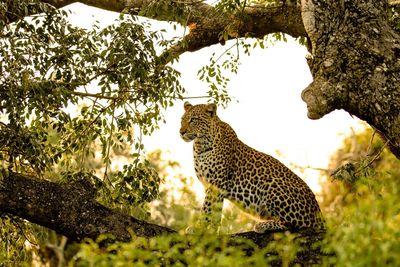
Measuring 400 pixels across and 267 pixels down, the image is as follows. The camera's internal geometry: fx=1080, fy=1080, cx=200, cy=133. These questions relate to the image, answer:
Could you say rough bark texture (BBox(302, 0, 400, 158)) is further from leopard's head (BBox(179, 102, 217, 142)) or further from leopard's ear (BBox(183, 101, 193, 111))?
leopard's ear (BBox(183, 101, 193, 111))

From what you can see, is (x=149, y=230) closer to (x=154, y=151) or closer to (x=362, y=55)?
(x=362, y=55)

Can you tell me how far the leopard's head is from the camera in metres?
12.8

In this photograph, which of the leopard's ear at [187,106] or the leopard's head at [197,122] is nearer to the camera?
the leopard's head at [197,122]

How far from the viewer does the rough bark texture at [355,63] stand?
10.0m

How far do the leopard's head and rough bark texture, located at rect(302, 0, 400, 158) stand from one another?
8.61 ft

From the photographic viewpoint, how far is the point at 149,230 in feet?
33.6

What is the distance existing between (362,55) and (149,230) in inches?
103

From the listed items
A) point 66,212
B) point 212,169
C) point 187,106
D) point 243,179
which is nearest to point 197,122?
point 187,106

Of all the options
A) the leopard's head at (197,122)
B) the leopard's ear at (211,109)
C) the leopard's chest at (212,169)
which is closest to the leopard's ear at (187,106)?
the leopard's head at (197,122)

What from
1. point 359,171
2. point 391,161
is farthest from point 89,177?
point 391,161

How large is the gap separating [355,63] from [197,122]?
3.04 meters

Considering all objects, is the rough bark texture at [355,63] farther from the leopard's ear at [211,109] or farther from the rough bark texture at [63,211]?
the leopard's ear at [211,109]

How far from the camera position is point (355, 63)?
1020cm

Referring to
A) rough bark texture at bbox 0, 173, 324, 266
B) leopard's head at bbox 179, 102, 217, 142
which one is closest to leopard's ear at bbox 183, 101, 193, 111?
leopard's head at bbox 179, 102, 217, 142
